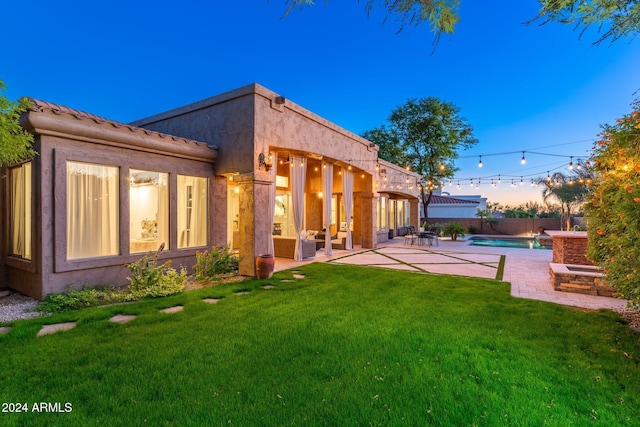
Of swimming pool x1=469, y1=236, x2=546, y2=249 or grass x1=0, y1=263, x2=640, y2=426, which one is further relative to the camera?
swimming pool x1=469, y1=236, x2=546, y2=249

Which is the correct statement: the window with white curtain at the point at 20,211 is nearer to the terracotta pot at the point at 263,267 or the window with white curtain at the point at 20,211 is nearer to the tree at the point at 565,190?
the terracotta pot at the point at 263,267

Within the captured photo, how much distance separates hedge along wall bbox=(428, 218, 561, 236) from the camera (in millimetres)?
21062

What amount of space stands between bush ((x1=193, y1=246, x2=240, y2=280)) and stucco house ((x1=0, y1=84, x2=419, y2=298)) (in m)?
0.38

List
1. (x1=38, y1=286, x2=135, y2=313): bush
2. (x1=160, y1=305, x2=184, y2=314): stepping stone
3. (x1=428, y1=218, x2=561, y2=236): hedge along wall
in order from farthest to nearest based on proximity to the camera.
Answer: (x1=428, y1=218, x2=561, y2=236): hedge along wall < (x1=38, y1=286, x2=135, y2=313): bush < (x1=160, y1=305, x2=184, y2=314): stepping stone

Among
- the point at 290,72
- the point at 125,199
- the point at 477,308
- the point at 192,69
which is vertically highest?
the point at 192,69

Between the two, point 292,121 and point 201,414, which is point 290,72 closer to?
point 292,121

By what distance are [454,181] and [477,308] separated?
1886 cm

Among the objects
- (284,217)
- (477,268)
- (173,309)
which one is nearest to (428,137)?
(284,217)

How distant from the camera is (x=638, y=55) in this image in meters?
3.37

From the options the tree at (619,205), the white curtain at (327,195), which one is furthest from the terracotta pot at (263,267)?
the tree at (619,205)

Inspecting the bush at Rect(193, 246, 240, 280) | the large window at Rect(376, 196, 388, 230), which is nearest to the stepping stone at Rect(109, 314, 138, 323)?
the bush at Rect(193, 246, 240, 280)

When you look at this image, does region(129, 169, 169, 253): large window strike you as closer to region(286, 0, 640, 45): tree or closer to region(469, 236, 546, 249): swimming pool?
region(286, 0, 640, 45): tree

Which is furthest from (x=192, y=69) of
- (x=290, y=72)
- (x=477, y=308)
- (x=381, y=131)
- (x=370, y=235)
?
(x=477, y=308)

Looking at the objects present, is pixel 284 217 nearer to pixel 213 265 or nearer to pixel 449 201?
pixel 213 265
